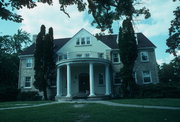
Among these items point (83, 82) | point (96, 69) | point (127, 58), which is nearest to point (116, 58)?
point (127, 58)

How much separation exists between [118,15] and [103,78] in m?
11.7

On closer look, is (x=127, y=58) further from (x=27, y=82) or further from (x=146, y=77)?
(x=27, y=82)

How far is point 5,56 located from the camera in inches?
1187

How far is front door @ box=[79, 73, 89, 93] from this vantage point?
20.8 metres

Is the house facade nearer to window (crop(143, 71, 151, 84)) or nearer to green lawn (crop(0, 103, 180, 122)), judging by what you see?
window (crop(143, 71, 151, 84))

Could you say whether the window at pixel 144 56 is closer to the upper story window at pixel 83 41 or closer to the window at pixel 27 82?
the upper story window at pixel 83 41

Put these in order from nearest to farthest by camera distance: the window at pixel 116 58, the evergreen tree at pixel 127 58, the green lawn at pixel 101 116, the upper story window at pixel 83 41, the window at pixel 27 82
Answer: the green lawn at pixel 101 116
the evergreen tree at pixel 127 58
the window at pixel 116 58
the upper story window at pixel 83 41
the window at pixel 27 82

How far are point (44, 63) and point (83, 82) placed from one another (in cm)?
605

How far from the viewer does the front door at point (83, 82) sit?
819 inches

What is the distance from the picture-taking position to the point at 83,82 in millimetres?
21109

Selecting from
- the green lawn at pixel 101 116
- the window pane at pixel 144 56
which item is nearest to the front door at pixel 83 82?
the window pane at pixel 144 56

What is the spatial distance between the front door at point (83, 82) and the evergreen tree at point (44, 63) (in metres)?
3.96

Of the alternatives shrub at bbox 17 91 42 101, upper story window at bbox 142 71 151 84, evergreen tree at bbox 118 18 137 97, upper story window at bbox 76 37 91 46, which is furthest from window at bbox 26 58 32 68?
upper story window at bbox 142 71 151 84

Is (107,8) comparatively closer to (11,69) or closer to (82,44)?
(82,44)
